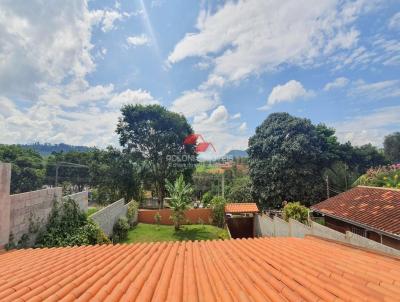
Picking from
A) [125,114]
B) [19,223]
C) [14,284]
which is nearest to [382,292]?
[14,284]

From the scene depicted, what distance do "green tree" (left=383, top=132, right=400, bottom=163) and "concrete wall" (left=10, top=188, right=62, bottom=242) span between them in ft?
153

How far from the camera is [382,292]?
315 cm

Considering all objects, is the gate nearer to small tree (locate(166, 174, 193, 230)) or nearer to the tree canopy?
the tree canopy

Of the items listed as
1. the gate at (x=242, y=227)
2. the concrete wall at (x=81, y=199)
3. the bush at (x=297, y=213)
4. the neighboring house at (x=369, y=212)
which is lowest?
the gate at (x=242, y=227)

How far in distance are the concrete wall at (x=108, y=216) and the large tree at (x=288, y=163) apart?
1185 cm

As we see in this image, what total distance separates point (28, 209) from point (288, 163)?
18.6m

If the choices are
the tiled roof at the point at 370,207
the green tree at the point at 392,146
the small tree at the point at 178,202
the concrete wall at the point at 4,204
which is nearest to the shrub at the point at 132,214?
the small tree at the point at 178,202

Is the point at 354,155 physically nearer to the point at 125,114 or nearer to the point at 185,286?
the point at 125,114

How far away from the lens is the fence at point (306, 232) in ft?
26.7

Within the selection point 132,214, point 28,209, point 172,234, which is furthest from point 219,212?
point 28,209

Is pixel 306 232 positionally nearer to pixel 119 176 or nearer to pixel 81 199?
pixel 81 199

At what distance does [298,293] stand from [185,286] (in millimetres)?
1443

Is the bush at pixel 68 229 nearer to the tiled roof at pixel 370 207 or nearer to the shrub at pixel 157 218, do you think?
the shrub at pixel 157 218

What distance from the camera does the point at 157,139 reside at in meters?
29.4
